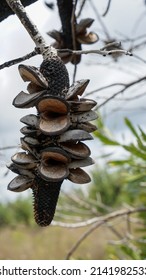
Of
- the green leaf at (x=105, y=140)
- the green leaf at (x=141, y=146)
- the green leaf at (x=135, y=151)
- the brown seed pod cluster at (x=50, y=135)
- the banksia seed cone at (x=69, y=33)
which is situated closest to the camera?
the brown seed pod cluster at (x=50, y=135)

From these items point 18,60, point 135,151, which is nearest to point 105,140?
point 135,151

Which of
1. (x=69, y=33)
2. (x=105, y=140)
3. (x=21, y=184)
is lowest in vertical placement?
(x=105, y=140)

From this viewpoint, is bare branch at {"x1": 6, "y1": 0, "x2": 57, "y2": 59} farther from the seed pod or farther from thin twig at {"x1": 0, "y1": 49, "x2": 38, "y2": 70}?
the seed pod

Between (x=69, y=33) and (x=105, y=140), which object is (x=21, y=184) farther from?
(x=105, y=140)

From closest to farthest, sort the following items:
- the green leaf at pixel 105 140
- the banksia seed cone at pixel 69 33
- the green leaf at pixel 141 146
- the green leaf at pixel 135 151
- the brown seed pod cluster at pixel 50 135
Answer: the brown seed pod cluster at pixel 50 135
the banksia seed cone at pixel 69 33
the green leaf at pixel 141 146
the green leaf at pixel 135 151
the green leaf at pixel 105 140

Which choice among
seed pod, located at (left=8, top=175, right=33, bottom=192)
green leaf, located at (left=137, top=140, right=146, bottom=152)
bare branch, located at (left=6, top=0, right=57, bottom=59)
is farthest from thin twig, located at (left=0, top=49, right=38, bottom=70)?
green leaf, located at (left=137, top=140, right=146, bottom=152)

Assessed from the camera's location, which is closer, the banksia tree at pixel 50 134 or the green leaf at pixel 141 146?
the banksia tree at pixel 50 134

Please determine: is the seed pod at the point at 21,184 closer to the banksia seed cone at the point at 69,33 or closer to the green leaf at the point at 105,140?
the banksia seed cone at the point at 69,33

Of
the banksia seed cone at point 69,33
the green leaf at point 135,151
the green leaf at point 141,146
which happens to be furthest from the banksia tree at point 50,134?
the green leaf at point 135,151

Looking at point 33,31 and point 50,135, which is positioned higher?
point 33,31
